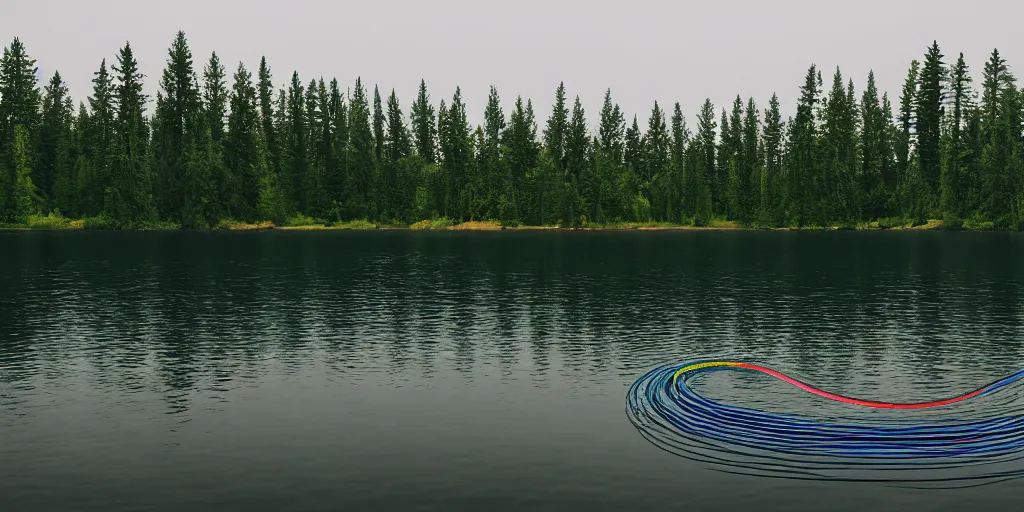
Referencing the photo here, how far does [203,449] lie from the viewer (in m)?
28.1

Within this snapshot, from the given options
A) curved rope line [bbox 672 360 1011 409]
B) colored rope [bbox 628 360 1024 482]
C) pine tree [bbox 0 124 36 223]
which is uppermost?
pine tree [bbox 0 124 36 223]

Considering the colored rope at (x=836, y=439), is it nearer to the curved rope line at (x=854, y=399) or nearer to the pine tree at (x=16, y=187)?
the curved rope line at (x=854, y=399)

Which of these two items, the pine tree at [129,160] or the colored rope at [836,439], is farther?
the pine tree at [129,160]

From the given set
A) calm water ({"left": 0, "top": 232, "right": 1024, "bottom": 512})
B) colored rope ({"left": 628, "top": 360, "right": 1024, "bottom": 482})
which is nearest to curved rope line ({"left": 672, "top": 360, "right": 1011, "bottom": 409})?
colored rope ({"left": 628, "top": 360, "right": 1024, "bottom": 482})

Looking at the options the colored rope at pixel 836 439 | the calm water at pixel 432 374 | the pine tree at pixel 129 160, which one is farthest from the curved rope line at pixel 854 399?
the pine tree at pixel 129 160

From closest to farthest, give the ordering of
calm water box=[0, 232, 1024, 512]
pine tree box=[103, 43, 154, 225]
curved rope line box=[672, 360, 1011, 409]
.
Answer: calm water box=[0, 232, 1024, 512] < curved rope line box=[672, 360, 1011, 409] < pine tree box=[103, 43, 154, 225]

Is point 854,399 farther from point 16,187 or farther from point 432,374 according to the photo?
point 16,187

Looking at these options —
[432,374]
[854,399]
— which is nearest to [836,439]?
[854,399]

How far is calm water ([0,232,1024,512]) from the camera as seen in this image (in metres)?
24.5

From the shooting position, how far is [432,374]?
3938cm

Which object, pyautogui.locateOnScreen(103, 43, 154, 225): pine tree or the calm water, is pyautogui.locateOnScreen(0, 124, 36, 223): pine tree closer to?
pyautogui.locateOnScreen(103, 43, 154, 225): pine tree

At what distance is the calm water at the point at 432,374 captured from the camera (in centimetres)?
2453

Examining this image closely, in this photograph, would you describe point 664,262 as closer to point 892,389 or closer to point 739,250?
point 739,250

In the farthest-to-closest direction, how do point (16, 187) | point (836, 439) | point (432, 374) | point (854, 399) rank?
point (16, 187) < point (432, 374) < point (854, 399) < point (836, 439)
